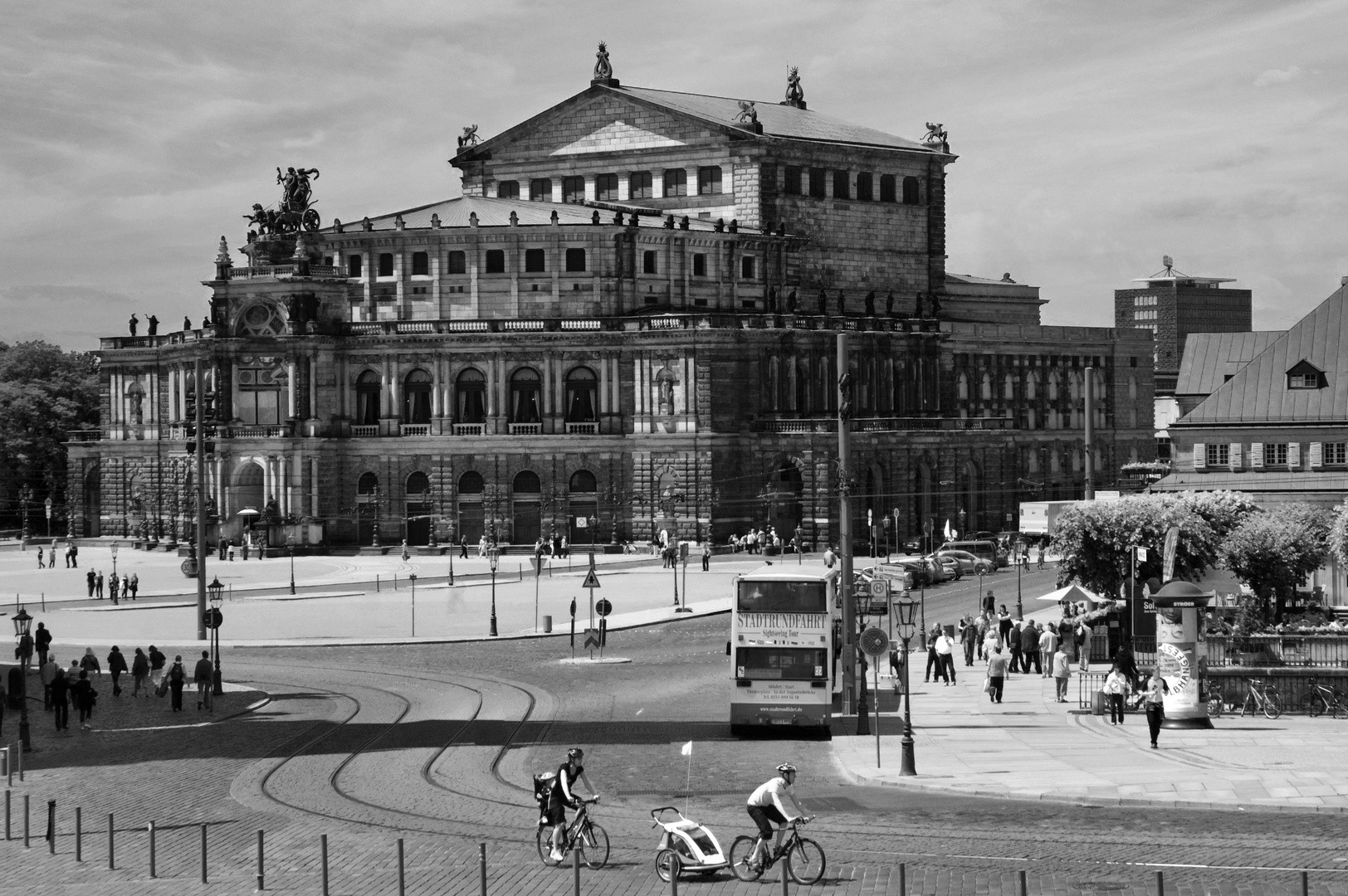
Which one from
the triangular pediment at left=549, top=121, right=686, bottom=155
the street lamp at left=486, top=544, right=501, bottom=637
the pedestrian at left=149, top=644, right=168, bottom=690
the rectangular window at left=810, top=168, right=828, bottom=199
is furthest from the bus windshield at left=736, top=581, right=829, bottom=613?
the rectangular window at left=810, top=168, right=828, bottom=199

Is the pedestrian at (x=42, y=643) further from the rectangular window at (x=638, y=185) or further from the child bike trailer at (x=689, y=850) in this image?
the rectangular window at (x=638, y=185)

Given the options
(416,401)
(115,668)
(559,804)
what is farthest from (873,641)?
(416,401)

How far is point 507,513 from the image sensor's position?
122375 millimetres

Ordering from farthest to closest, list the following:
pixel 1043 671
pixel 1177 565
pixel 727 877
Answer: pixel 1177 565, pixel 1043 671, pixel 727 877

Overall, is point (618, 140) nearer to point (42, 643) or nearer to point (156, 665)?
point (42, 643)

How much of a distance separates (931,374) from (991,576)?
34.1m

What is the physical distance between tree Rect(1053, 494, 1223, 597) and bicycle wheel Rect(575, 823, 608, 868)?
3877cm

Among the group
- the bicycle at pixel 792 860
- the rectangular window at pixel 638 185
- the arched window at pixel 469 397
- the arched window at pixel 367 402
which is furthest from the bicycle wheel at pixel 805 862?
the rectangular window at pixel 638 185

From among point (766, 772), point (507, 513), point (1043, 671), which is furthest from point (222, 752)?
point (507, 513)

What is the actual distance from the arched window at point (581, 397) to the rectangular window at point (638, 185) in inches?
763

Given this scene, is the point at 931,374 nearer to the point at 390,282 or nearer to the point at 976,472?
the point at 976,472

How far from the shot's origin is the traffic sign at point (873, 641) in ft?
143

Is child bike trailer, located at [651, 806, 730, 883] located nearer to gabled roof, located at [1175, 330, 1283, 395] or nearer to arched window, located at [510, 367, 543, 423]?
gabled roof, located at [1175, 330, 1283, 395]

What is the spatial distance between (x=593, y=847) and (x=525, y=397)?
92.5 meters
